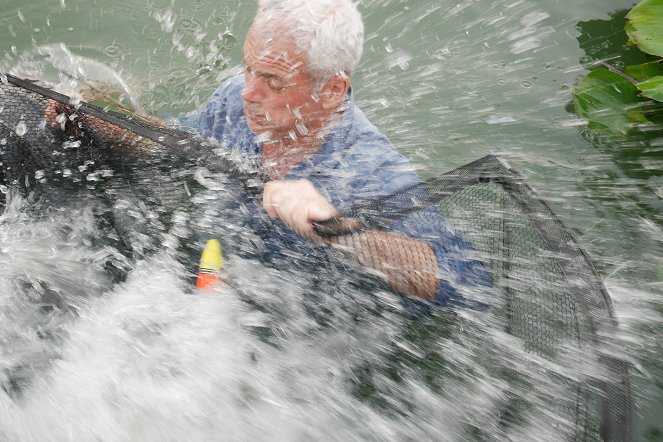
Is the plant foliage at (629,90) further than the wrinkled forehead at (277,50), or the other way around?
the plant foliage at (629,90)

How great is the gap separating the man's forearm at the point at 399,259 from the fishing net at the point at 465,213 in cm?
1

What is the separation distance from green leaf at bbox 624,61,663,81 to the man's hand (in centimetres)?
277

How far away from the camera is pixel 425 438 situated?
5.15 feet

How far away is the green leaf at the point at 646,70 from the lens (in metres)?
3.39

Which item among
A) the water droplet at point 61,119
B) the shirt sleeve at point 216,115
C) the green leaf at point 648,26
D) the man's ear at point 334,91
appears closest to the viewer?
the water droplet at point 61,119

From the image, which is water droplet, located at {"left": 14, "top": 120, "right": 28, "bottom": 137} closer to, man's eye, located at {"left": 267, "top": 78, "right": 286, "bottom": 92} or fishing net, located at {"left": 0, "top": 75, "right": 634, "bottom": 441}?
fishing net, located at {"left": 0, "top": 75, "right": 634, "bottom": 441}

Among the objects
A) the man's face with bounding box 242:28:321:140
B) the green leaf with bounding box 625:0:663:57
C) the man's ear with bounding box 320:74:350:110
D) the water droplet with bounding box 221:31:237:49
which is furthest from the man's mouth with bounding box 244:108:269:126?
the green leaf with bounding box 625:0:663:57

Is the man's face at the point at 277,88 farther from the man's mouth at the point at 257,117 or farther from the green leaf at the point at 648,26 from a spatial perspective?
the green leaf at the point at 648,26

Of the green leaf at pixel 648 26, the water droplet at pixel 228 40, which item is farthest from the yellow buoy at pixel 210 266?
the green leaf at pixel 648 26

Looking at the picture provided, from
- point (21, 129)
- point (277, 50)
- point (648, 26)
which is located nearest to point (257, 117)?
point (277, 50)

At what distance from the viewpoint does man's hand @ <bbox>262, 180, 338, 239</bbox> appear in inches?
61.1

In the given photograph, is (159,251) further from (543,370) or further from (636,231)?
(636,231)

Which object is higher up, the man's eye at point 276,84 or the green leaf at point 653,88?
the man's eye at point 276,84

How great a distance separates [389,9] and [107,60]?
207 cm
